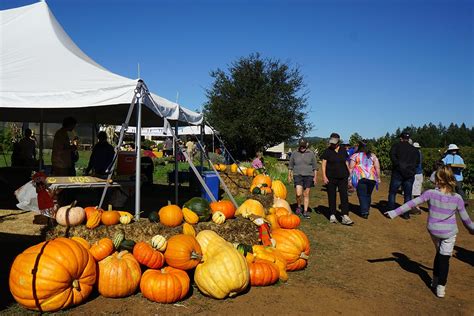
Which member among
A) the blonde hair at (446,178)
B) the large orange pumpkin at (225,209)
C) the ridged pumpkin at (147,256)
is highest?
the blonde hair at (446,178)

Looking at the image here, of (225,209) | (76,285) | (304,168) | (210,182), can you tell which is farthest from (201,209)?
(210,182)

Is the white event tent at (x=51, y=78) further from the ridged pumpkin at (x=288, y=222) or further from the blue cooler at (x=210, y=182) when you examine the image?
the ridged pumpkin at (x=288, y=222)

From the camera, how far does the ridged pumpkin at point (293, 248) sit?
16.5ft

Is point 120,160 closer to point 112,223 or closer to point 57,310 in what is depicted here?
point 112,223

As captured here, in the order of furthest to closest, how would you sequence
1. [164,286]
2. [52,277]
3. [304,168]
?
[304,168] < [164,286] < [52,277]

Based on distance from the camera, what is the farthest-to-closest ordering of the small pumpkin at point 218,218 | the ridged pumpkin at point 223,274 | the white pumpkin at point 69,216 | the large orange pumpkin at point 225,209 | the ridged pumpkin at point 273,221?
the ridged pumpkin at point 273,221
the large orange pumpkin at point 225,209
the small pumpkin at point 218,218
the white pumpkin at point 69,216
the ridged pumpkin at point 223,274

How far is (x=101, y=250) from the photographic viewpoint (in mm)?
4238

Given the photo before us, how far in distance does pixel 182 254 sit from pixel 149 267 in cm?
40

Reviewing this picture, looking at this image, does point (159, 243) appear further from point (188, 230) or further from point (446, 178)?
point (446, 178)

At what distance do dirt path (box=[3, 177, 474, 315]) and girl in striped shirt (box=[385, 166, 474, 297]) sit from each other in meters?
0.37

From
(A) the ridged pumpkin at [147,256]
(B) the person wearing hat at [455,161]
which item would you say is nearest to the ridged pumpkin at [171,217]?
(A) the ridged pumpkin at [147,256]

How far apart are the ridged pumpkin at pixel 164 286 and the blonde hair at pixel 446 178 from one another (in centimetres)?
311

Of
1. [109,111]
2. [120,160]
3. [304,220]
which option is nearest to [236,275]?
[120,160]

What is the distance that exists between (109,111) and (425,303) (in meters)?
8.55
